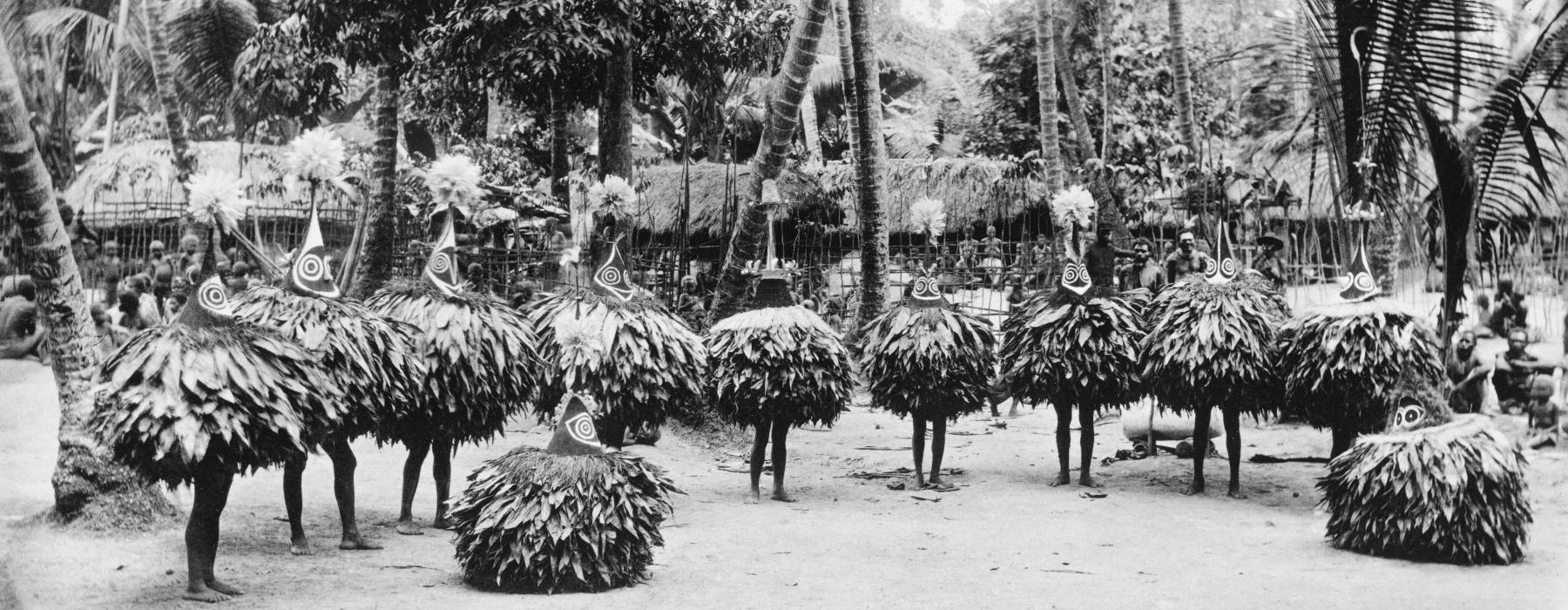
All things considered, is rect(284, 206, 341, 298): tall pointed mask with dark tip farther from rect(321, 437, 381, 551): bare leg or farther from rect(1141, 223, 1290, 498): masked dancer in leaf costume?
rect(1141, 223, 1290, 498): masked dancer in leaf costume

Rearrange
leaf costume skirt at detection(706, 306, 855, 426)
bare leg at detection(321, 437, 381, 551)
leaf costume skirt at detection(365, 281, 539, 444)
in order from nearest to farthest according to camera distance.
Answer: bare leg at detection(321, 437, 381, 551)
leaf costume skirt at detection(365, 281, 539, 444)
leaf costume skirt at detection(706, 306, 855, 426)

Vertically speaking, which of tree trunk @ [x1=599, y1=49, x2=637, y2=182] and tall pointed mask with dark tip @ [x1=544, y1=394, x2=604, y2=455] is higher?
tree trunk @ [x1=599, y1=49, x2=637, y2=182]

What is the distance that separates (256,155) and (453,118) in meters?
7.11

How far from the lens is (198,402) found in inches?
197

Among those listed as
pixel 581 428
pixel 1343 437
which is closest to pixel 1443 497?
pixel 1343 437

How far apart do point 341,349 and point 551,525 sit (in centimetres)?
139

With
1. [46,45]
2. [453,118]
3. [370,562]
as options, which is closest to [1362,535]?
[370,562]

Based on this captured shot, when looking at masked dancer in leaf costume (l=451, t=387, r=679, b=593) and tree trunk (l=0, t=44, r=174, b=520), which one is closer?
masked dancer in leaf costume (l=451, t=387, r=679, b=593)

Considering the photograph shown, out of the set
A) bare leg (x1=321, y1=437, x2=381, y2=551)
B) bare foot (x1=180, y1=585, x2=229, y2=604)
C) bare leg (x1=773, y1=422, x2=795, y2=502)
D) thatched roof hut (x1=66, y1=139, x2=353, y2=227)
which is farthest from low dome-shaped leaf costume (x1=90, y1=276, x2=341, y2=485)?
thatched roof hut (x1=66, y1=139, x2=353, y2=227)

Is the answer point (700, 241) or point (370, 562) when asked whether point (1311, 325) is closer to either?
point (370, 562)

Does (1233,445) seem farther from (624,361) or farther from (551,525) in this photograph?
(551,525)

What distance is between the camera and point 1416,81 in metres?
7.25

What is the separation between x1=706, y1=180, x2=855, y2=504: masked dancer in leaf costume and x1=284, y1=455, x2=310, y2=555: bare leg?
2912 mm

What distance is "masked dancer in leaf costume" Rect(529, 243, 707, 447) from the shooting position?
24.8 feet
